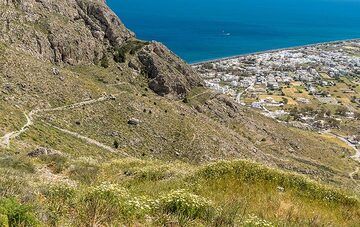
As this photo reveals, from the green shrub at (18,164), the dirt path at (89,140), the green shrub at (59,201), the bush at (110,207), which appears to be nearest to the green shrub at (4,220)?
the green shrub at (59,201)

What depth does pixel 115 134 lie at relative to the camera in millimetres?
51312

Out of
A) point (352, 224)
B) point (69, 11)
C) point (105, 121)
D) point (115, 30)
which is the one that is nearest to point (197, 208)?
point (352, 224)

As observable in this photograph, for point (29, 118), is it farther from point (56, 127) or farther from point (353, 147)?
point (353, 147)

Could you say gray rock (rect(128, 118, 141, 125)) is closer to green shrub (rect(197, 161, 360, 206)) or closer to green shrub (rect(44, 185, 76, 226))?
green shrub (rect(197, 161, 360, 206))

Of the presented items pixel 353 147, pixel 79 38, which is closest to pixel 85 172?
pixel 79 38

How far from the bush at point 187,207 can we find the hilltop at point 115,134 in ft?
0.16

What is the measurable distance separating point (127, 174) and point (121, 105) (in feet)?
145

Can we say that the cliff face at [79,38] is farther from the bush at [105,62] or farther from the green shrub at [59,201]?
the green shrub at [59,201]

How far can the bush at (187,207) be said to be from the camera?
9281 millimetres

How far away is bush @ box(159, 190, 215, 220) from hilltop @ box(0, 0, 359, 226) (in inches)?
1.9

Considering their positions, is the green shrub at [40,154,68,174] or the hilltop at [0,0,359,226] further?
the green shrub at [40,154,68,174]

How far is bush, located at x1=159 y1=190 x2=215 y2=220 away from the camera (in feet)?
30.5

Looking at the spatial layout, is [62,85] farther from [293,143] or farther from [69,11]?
[293,143]

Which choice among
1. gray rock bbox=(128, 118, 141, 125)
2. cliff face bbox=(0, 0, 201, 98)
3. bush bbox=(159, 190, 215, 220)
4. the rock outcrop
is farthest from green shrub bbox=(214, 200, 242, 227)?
the rock outcrop
